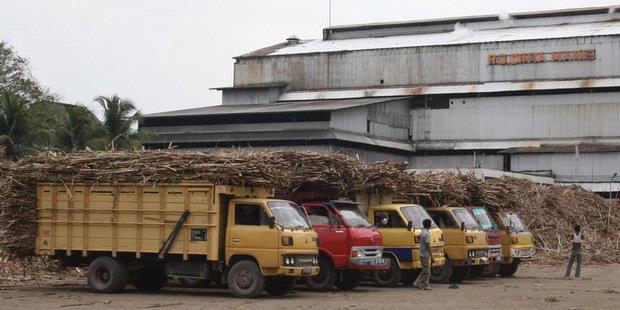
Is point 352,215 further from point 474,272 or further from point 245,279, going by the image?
point 474,272

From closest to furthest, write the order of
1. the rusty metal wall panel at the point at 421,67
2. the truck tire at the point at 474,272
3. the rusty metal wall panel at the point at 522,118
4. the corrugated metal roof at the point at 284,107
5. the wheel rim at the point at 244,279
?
1. the wheel rim at the point at 244,279
2. the truck tire at the point at 474,272
3. the corrugated metal roof at the point at 284,107
4. the rusty metal wall panel at the point at 522,118
5. the rusty metal wall panel at the point at 421,67

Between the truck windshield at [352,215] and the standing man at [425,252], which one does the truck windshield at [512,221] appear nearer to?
the standing man at [425,252]

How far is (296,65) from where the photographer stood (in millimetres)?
79438

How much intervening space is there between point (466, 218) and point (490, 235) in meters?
1.37

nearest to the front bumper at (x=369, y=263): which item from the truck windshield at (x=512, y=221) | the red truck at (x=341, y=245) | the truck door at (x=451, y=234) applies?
the red truck at (x=341, y=245)

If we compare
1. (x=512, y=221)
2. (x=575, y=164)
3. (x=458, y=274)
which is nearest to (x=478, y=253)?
(x=458, y=274)

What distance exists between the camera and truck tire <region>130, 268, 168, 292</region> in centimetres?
2267

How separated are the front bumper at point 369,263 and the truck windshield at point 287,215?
6.20ft

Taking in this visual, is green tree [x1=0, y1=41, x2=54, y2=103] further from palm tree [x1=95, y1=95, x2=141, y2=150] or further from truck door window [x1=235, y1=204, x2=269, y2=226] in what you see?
truck door window [x1=235, y1=204, x2=269, y2=226]

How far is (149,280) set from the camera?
905 inches

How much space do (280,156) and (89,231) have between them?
15.0ft

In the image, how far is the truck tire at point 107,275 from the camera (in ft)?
71.1

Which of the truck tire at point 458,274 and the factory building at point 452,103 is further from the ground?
the factory building at point 452,103

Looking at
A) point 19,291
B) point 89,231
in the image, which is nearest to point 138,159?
point 89,231
